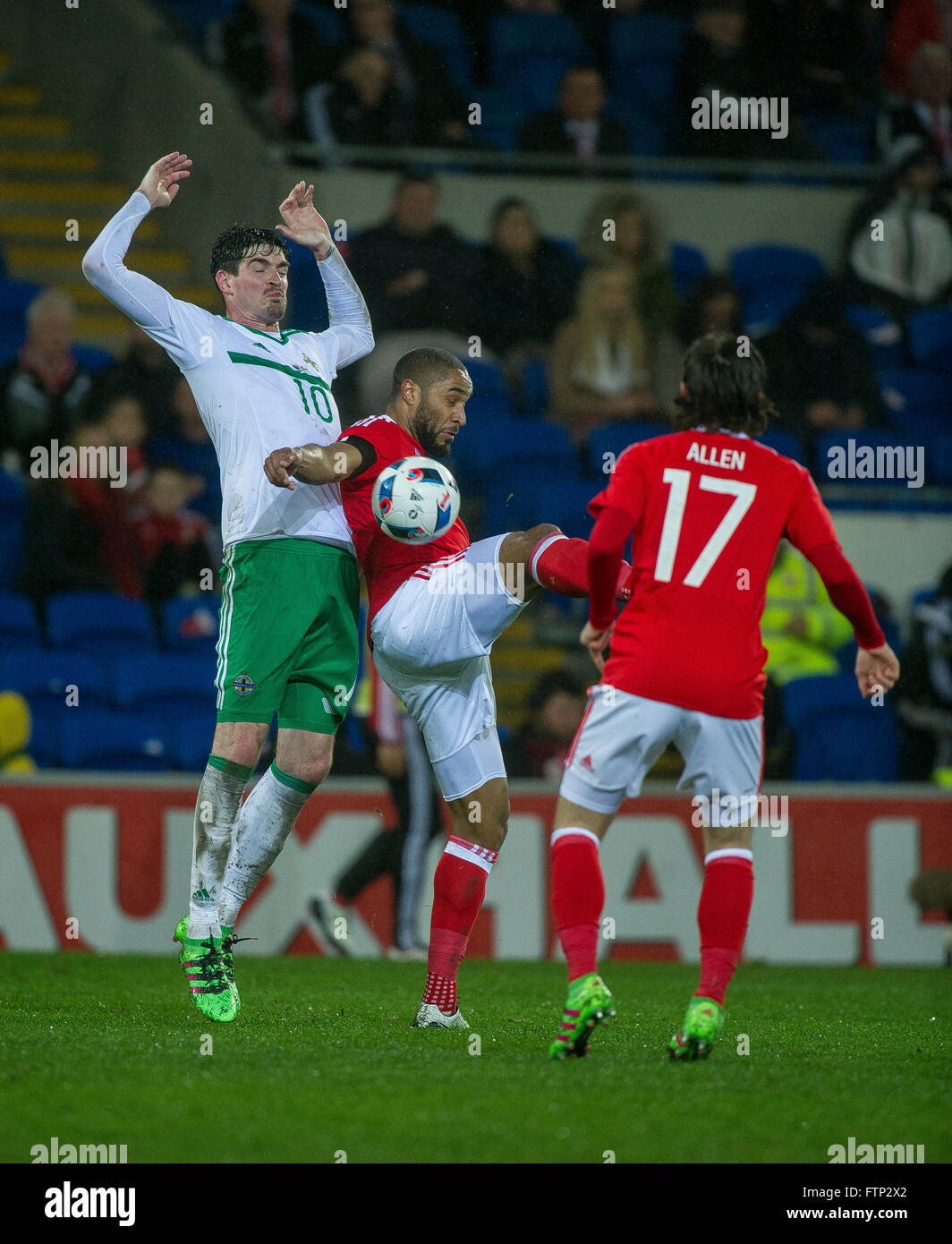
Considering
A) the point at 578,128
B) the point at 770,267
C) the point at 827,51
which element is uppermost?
the point at 827,51

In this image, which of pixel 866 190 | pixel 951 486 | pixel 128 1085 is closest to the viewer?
pixel 128 1085

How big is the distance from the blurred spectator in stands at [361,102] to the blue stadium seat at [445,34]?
38.3 inches

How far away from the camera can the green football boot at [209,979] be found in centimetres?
508

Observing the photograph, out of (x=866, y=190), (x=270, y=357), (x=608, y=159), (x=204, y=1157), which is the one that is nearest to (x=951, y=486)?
(x=866, y=190)

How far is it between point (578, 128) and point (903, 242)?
2.35 metres

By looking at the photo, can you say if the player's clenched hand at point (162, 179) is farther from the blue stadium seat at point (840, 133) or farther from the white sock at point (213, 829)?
the blue stadium seat at point (840, 133)

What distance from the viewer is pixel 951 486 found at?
11.2m

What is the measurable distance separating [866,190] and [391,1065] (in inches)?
373

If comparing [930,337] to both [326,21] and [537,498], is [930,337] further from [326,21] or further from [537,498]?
[326,21]

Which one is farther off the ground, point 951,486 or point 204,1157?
point 951,486

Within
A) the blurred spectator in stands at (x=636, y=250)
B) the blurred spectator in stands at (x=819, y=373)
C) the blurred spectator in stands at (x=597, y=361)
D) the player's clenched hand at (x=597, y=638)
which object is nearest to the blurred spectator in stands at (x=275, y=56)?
the blurred spectator in stands at (x=636, y=250)

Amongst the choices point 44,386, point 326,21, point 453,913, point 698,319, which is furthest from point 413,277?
point 453,913

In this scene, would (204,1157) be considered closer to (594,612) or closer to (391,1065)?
(391,1065)

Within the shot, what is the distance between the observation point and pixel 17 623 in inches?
376
